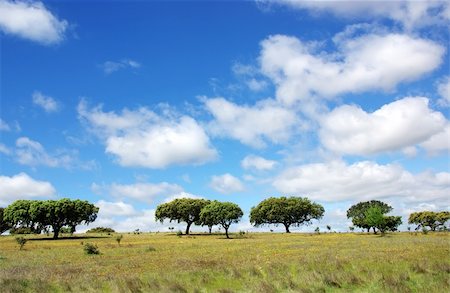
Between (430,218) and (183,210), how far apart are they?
9232 cm

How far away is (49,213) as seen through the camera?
9962 cm

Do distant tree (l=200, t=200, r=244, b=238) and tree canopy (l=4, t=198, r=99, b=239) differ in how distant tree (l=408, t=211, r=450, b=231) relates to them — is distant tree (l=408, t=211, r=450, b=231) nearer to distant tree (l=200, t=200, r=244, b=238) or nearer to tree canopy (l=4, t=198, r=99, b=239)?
distant tree (l=200, t=200, r=244, b=238)

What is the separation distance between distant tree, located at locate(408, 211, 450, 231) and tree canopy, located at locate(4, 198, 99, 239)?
115 meters

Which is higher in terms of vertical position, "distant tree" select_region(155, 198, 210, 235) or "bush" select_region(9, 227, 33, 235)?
"distant tree" select_region(155, 198, 210, 235)

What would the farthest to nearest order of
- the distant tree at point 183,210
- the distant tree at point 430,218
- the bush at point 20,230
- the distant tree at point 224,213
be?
1. the distant tree at point 430,218
2. the bush at point 20,230
3. the distant tree at point 183,210
4. the distant tree at point 224,213

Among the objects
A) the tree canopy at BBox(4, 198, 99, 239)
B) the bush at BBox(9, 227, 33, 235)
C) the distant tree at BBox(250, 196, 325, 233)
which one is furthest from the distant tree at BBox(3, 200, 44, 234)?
the distant tree at BBox(250, 196, 325, 233)

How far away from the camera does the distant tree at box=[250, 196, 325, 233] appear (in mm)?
123562

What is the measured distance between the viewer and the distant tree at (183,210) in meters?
122

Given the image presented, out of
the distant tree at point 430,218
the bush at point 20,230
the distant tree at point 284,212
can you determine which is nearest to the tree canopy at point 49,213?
the bush at point 20,230

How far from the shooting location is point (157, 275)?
23.5 meters

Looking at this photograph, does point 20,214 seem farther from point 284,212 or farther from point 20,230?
point 284,212

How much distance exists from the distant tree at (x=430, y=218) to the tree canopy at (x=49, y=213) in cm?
11548

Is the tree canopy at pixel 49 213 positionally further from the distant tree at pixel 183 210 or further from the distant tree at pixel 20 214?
the distant tree at pixel 183 210

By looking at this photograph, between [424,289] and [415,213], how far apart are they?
162 metres
